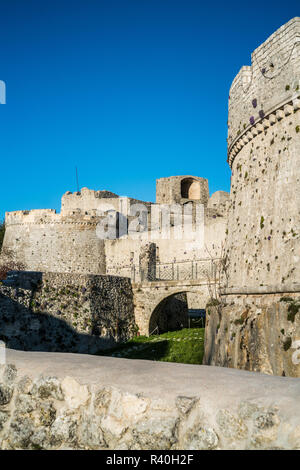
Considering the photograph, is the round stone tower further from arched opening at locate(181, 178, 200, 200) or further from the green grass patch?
arched opening at locate(181, 178, 200, 200)

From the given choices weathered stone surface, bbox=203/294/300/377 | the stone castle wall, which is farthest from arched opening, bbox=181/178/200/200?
weathered stone surface, bbox=203/294/300/377

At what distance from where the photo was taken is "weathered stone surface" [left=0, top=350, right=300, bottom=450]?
2.39m

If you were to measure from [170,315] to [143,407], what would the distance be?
62.9 ft

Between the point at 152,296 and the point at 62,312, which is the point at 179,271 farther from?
the point at 62,312

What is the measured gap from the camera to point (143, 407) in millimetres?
2707

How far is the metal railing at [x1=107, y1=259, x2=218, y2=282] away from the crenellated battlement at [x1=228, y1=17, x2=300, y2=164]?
12.2 metres

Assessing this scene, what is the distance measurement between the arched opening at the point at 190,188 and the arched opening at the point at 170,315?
19.5 meters

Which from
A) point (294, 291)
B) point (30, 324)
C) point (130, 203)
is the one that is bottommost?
point (30, 324)

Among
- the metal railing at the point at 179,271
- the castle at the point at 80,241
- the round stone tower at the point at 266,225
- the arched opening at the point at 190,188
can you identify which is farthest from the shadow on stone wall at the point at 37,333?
the arched opening at the point at 190,188

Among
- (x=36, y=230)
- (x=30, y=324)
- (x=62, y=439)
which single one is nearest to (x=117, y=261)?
(x=36, y=230)

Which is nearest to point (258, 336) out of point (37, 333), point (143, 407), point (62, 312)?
point (143, 407)

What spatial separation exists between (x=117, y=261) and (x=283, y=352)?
74.4 ft

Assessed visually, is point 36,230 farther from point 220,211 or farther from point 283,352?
point 283,352

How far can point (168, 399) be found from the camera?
8.73 ft
